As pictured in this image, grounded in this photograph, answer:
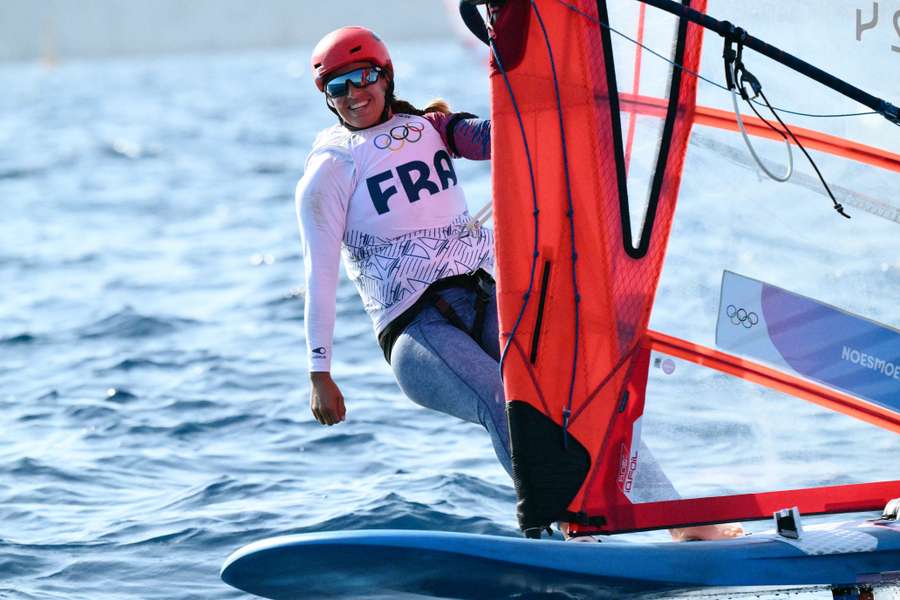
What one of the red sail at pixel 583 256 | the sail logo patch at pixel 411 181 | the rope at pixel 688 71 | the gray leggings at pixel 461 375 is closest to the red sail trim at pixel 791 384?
the red sail at pixel 583 256

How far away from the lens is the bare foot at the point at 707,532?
11.4 feet

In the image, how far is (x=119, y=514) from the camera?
502 centimetres

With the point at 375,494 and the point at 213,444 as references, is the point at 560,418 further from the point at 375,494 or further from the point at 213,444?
the point at 213,444

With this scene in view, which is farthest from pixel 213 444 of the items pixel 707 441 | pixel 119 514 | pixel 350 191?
pixel 707 441

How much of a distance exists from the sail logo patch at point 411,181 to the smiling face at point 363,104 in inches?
6.5

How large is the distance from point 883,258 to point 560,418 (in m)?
0.87

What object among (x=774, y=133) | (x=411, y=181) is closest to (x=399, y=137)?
(x=411, y=181)

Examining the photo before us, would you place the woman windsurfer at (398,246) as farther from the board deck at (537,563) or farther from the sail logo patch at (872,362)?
the sail logo patch at (872,362)

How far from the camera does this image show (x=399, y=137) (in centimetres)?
369

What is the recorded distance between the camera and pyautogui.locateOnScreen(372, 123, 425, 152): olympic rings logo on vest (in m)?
3.66

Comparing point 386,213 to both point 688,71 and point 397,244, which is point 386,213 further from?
point 688,71

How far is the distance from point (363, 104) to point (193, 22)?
119 m

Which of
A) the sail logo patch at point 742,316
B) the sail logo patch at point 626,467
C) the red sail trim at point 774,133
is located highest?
the red sail trim at point 774,133

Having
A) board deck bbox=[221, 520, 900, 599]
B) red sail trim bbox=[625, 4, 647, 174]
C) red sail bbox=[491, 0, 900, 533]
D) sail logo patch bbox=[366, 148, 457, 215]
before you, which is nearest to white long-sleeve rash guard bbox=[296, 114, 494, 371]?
sail logo patch bbox=[366, 148, 457, 215]
